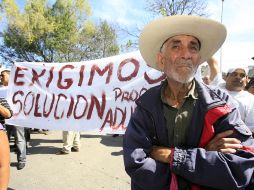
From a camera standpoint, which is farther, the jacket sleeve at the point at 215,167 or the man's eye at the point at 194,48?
the man's eye at the point at 194,48

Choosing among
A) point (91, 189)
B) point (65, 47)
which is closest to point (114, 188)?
point (91, 189)

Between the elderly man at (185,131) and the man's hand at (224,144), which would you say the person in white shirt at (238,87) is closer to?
the elderly man at (185,131)

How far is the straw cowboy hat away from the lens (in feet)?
7.14

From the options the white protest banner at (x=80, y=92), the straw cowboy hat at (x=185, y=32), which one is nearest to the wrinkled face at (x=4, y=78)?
the white protest banner at (x=80, y=92)

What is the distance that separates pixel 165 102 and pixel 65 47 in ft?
119

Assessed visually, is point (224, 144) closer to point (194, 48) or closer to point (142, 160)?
point (142, 160)

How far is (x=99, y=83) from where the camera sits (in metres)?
5.07

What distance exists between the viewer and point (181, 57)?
2.12 meters

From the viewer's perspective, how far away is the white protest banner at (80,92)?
4.74m

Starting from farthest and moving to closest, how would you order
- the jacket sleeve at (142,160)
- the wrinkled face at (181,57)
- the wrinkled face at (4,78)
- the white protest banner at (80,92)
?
the wrinkled face at (4,78), the white protest banner at (80,92), the wrinkled face at (181,57), the jacket sleeve at (142,160)

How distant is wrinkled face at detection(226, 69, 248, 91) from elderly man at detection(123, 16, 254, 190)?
7.58ft

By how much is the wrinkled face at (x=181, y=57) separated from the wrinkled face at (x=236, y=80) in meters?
2.35

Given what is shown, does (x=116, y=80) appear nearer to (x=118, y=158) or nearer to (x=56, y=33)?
(x=118, y=158)

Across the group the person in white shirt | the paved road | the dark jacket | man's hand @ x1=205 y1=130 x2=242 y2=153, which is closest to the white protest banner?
the person in white shirt
